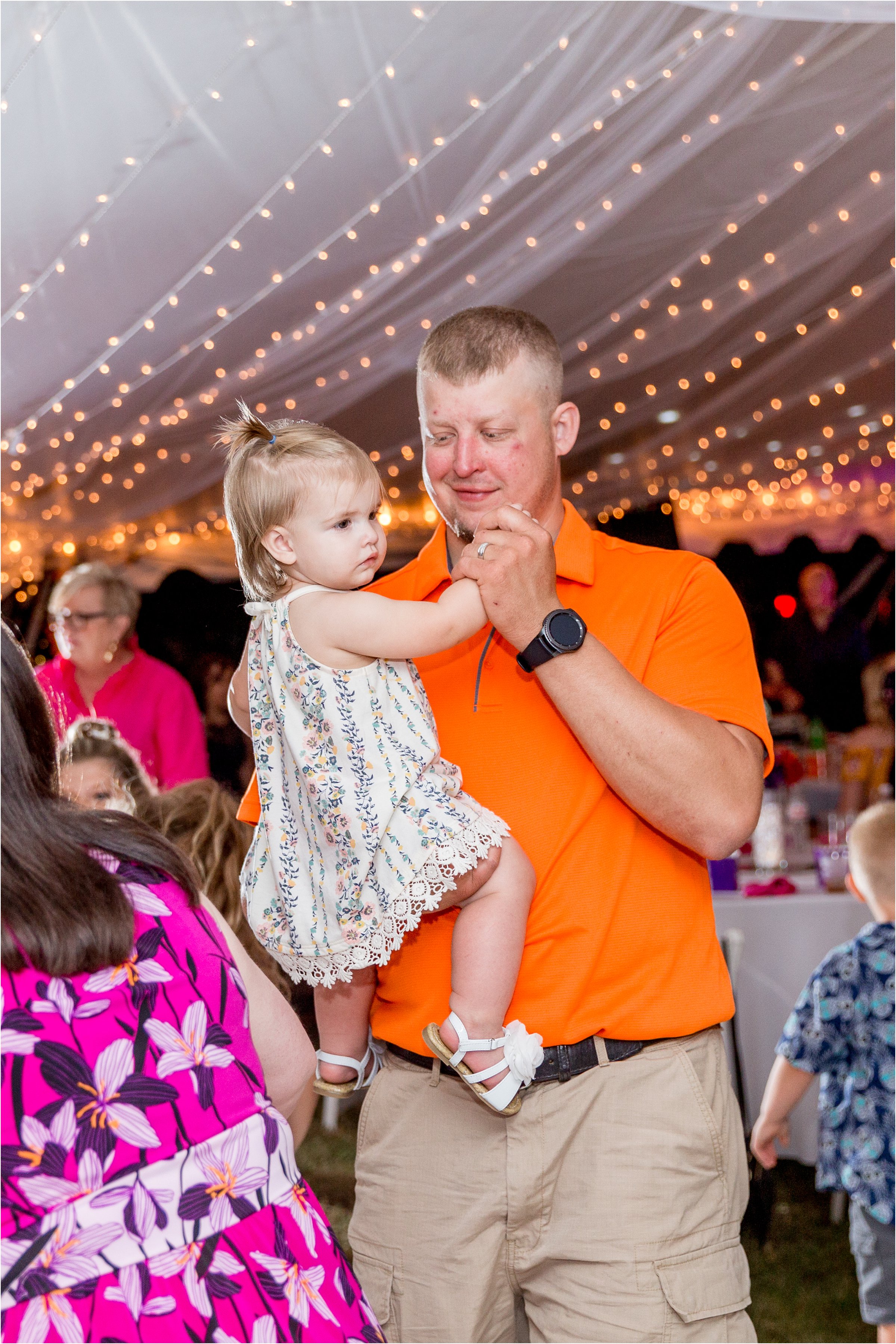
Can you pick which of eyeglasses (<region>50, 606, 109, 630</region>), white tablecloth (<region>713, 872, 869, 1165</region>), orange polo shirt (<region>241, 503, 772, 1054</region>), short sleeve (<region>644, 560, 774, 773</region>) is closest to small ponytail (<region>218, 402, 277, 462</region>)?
orange polo shirt (<region>241, 503, 772, 1054</region>)

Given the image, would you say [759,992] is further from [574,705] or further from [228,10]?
[228,10]

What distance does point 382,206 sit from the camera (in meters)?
3.28

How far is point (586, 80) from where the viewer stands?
113 inches

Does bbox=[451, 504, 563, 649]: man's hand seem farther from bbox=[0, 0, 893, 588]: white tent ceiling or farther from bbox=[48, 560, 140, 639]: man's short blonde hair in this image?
bbox=[48, 560, 140, 639]: man's short blonde hair

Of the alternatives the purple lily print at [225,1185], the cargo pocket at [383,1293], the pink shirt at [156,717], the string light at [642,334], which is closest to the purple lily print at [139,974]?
the purple lily print at [225,1185]

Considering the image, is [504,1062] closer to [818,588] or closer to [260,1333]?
[260,1333]

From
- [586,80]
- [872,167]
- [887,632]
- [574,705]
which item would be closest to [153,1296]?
[574,705]

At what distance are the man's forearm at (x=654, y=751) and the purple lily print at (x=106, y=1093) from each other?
0.71 meters

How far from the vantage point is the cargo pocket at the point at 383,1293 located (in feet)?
5.41

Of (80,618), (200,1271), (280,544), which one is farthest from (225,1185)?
(80,618)

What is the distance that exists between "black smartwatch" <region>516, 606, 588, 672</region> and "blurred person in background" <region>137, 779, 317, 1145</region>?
1.24m

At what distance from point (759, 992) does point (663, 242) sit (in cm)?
256

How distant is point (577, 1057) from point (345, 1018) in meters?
0.37

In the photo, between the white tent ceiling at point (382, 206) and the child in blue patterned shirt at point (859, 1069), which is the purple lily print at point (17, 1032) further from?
the child in blue patterned shirt at point (859, 1069)
